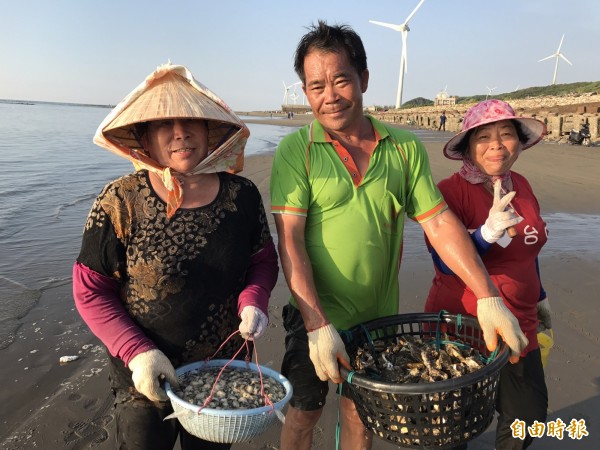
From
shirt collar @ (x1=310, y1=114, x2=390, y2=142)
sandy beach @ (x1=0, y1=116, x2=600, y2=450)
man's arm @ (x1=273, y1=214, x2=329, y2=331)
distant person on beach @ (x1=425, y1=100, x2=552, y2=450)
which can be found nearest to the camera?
man's arm @ (x1=273, y1=214, x2=329, y2=331)

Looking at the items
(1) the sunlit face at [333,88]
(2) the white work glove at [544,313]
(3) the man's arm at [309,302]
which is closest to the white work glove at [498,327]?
(3) the man's arm at [309,302]

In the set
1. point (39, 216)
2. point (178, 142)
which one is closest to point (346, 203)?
point (178, 142)

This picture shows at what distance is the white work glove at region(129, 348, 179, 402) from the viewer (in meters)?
1.71

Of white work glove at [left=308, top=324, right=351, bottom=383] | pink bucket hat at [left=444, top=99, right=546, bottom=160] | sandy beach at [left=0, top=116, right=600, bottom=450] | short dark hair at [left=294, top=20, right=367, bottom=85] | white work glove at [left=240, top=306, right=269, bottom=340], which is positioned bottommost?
sandy beach at [left=0, top=116, right=600, bottom=450]

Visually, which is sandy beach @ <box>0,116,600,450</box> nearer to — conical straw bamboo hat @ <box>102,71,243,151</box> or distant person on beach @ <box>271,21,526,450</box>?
distant person on beach @ <box>271,21,526,450</box>

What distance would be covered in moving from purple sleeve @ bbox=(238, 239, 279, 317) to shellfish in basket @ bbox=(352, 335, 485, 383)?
50 centimetres

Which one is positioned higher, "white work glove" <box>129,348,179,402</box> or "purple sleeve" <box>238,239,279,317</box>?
"purple sleeve" <box>238,239,279,317</box>

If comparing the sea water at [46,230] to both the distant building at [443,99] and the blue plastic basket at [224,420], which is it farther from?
the distant building at [443,99]

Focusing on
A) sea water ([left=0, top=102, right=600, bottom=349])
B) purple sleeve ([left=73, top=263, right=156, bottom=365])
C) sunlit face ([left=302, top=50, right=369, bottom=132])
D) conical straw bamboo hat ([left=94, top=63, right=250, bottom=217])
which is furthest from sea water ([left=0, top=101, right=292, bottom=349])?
sunlit face ([left=302, top=50, right=369, bottom=132])

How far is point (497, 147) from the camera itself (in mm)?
2377

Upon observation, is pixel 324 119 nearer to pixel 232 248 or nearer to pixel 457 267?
pixel 232 248

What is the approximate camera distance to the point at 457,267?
86.7 inches

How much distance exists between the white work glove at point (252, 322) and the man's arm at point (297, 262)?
0.22 metres

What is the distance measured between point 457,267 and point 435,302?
1.32 feet
